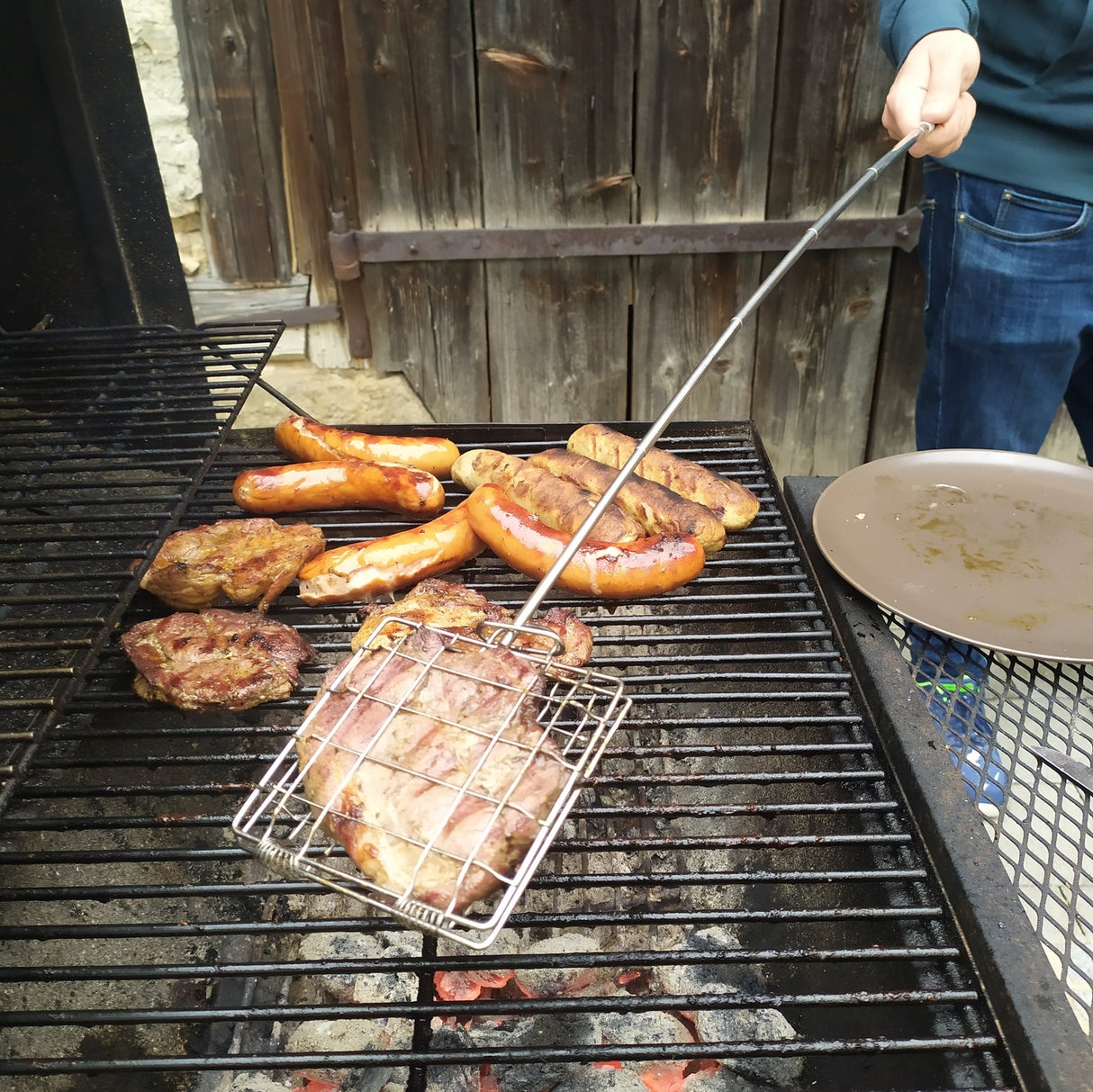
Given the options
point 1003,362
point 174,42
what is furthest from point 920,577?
point 174,42

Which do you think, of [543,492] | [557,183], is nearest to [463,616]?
[543,492]

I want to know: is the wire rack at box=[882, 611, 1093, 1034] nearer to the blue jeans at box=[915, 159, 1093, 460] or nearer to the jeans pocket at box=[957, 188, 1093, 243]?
the blue jeans at box=[915, 159, 1093, 460]

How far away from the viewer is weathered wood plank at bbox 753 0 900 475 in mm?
4336

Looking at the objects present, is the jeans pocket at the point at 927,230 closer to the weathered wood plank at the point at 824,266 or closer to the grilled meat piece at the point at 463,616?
the weathered wood plank at the point at 824,266

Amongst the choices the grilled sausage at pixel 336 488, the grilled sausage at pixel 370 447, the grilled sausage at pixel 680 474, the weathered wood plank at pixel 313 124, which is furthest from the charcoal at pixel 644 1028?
the weathered wood plank at pixel 313 124

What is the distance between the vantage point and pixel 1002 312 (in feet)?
11.8

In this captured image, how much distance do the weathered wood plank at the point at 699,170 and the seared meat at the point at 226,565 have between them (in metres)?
2.45

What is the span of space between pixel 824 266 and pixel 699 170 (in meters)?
0.90

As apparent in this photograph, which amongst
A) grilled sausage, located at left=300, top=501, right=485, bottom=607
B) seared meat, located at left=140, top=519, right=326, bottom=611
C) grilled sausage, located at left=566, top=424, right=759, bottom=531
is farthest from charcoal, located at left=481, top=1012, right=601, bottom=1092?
grilled sausage, located at left=566, top=424, right=759, bottom=531

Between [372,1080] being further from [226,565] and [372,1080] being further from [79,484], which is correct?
[79,484]

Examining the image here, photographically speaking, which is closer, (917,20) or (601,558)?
(601,558)

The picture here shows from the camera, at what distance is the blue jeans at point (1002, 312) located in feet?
11.3

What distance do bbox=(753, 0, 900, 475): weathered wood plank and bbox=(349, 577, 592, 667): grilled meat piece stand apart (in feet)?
10.1

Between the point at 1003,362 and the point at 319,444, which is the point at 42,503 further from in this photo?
the point at 1003,362
